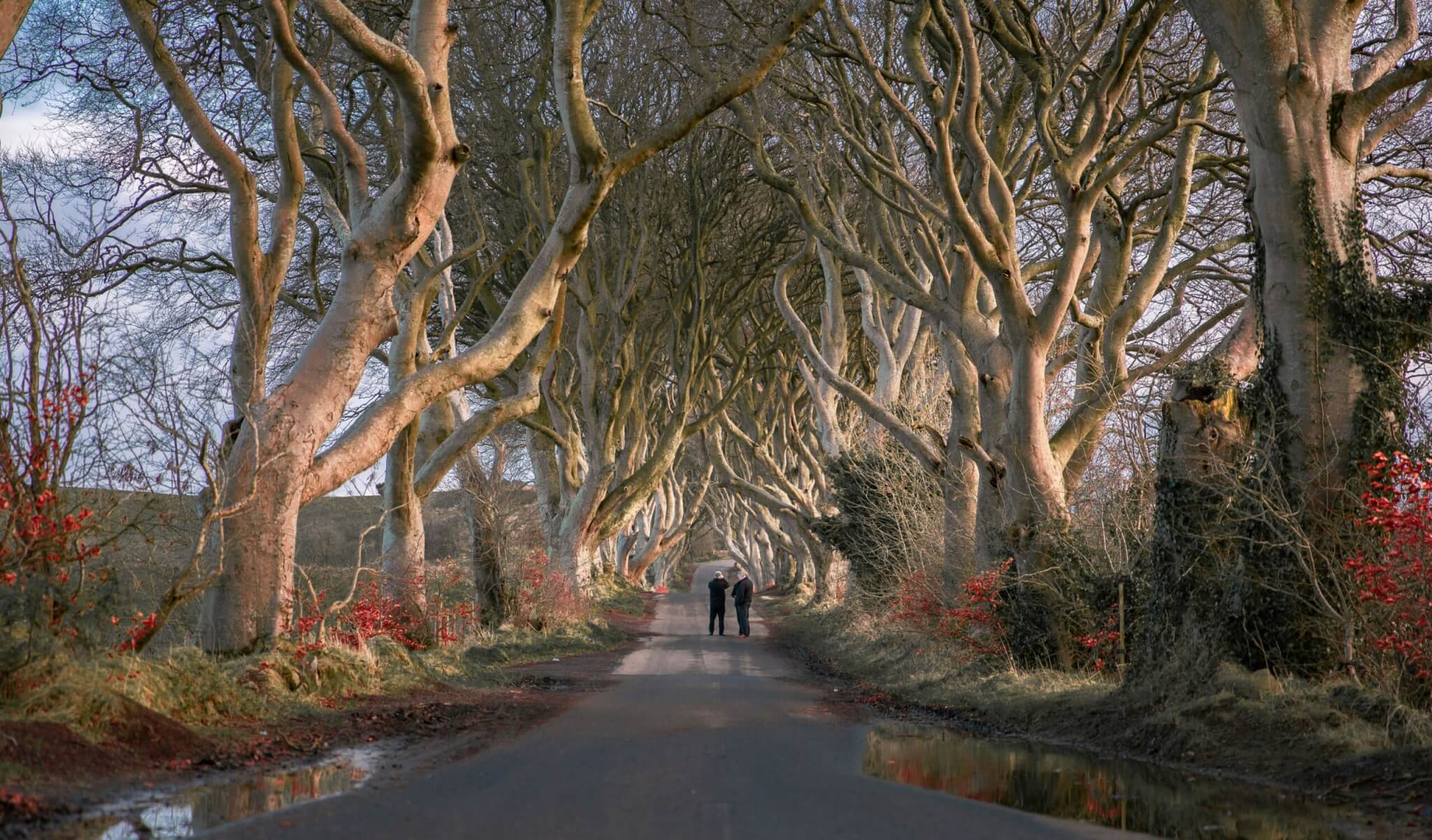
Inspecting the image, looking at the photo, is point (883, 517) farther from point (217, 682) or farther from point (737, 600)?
point (217, 682)

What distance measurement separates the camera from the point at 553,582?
25.4 m

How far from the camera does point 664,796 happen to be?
6.89 m

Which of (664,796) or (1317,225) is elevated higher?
(1317,225)

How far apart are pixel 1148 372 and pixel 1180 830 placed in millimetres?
9524

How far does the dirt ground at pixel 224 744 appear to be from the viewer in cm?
625

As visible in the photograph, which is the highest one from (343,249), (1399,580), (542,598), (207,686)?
(343,249)

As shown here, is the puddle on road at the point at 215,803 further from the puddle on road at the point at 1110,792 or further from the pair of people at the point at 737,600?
the pair of people at the point at 737,600

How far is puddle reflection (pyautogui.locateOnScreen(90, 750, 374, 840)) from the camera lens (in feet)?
18.5

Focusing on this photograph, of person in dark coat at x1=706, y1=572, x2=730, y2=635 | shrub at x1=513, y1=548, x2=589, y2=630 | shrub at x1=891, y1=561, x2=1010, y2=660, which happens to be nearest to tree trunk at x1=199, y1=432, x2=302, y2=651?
shrub at x1=891, y1=561, x2=1010, y2=660

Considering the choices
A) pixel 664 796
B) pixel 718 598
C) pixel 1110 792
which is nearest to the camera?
pixel 664 796

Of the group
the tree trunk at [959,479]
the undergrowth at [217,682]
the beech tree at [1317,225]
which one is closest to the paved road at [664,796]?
the undergrowth at [217,682]

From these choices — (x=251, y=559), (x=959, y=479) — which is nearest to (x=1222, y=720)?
(x=251, y=559)

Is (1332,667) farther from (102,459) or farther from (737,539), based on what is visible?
(737,539)

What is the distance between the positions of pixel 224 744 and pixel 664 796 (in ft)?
11.0
